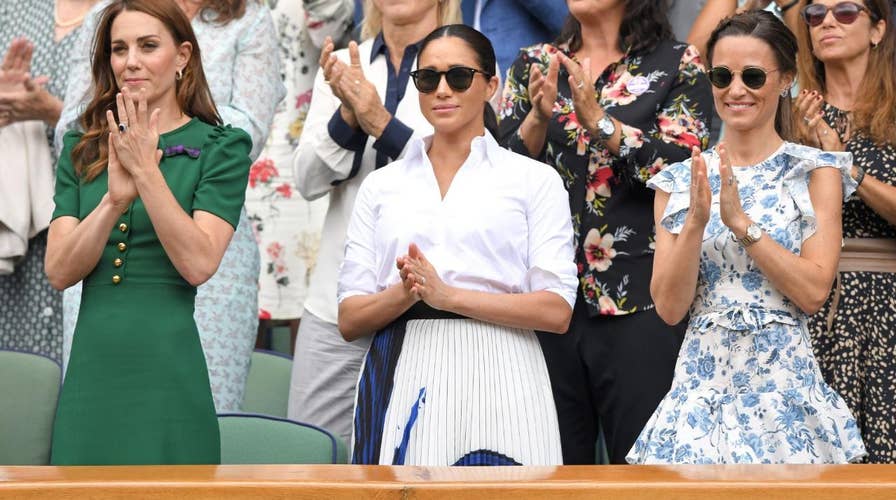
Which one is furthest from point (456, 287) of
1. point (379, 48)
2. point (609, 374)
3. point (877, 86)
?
point (877, 86)

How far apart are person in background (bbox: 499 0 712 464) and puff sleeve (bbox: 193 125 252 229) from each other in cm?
100

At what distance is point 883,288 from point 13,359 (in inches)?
104

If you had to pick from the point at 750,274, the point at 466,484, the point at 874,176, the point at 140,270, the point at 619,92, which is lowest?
the point at 466,484

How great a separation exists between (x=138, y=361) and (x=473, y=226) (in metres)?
0.97

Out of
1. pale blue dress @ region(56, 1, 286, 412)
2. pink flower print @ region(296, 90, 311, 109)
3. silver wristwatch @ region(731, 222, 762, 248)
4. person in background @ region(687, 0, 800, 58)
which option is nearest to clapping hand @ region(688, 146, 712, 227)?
silver wristwatch @ region(731, 222, 762, 248)

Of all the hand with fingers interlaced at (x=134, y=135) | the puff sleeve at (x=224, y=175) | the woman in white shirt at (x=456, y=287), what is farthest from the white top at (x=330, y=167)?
the hand with fingers interlaced at (x=134, y=135)

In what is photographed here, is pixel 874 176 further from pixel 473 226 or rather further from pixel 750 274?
pixel 473 226

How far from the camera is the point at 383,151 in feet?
15.5

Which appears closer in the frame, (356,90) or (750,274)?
(750,274)

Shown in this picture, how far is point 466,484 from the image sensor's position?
2.59 m

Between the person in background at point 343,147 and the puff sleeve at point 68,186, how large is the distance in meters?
1.00

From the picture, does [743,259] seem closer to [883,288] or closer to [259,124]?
[883,288]

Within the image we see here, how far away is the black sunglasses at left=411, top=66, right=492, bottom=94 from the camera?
420 cm

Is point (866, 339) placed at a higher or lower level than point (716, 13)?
lower
